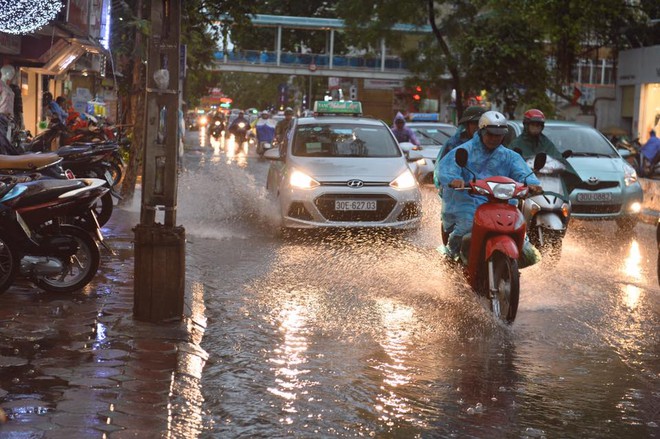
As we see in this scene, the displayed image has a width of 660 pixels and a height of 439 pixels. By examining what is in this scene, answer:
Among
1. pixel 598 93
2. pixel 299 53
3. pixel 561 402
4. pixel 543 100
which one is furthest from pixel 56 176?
pixel 299 53

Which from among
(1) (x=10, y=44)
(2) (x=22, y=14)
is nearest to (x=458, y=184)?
(2) (x=22, y=14)

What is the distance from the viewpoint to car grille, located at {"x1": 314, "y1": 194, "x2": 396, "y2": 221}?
44.3 feet

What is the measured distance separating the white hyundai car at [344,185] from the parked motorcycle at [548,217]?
7.16 ft

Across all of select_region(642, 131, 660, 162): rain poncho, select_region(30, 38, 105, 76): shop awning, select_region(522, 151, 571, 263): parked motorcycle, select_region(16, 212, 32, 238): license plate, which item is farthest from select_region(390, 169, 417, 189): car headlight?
select_region(642, 131, 660, 162): rain poncho

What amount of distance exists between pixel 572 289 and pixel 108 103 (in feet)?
114

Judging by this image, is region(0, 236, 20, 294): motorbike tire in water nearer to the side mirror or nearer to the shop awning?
the side mirror

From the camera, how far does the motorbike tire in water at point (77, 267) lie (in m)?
8.84

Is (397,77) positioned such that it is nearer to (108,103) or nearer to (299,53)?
(299,53)

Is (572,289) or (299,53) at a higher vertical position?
(299,53)

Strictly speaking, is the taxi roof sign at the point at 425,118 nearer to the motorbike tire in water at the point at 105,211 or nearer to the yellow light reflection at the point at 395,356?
the motorbike tire in water at the point at 105,211

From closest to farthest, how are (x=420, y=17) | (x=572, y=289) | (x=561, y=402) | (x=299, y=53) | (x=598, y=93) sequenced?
1. (x=561, y=402)
2. (x=572, y=289)
3. (x=420, y=17)
4. (x=598, y=93)
5. (x=299, y=53)

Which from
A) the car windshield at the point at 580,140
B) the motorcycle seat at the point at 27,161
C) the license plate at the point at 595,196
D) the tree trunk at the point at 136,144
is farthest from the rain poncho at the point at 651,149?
the motorcycle seat at the point at 27,161

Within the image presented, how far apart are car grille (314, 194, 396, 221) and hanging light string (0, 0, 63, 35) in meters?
3.99

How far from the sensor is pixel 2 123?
12.5m
